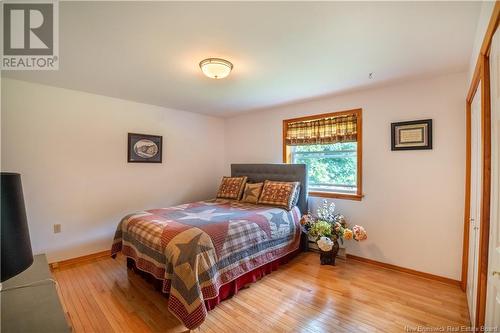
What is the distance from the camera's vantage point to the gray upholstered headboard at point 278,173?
357cm

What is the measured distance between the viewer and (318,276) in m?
2.77

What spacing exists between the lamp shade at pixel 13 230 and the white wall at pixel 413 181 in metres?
3.32

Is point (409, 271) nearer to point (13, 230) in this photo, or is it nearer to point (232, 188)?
Result: point (232, 188)

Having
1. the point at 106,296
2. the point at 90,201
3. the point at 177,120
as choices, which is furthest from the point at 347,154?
the point at 90,201

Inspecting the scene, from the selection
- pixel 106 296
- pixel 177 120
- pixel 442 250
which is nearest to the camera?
pixel 106 296

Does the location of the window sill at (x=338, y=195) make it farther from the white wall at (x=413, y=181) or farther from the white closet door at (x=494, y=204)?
the white closet door at (x=494, y=204)

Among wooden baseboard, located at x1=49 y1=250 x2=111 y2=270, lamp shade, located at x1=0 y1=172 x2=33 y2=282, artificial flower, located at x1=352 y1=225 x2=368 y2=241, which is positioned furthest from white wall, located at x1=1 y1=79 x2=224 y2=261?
artificial flower, located at x1=352 y1=225 x2=368 y2=241

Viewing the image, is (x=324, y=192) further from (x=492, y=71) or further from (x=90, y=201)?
(x=90, y=201)

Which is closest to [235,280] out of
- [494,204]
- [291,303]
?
[291,303]

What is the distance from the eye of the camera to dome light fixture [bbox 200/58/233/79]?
220 centimetres

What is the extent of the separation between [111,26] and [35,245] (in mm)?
2823

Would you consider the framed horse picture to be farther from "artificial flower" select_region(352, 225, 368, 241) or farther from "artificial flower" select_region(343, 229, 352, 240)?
"artificial flower" select_region(352, 225, 368, 241)

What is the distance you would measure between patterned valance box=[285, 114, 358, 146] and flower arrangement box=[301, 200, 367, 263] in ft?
3.24

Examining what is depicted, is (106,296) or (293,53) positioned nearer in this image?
(293,53)
